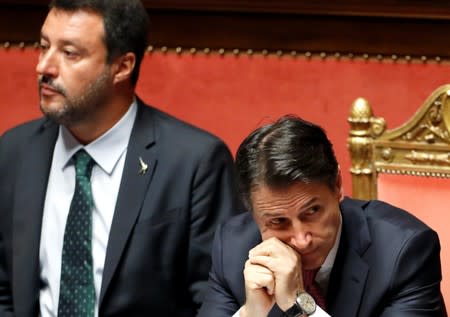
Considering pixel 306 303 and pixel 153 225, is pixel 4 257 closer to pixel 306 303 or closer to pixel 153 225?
pixel 153 225

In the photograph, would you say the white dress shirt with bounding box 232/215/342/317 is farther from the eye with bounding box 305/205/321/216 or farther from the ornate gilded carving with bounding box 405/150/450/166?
the ornate gilded carving with bounding box 405/150/450/166

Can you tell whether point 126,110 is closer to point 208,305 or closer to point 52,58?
point 52,58

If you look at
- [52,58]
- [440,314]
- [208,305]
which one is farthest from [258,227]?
[52,58]

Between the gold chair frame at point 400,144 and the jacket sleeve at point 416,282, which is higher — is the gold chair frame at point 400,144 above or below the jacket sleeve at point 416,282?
above

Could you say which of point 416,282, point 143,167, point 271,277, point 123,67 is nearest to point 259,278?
point 271,277

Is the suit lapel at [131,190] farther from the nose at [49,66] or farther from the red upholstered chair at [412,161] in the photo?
the red upholstered chair at [412,161]

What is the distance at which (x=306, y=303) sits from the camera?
6.35 ft

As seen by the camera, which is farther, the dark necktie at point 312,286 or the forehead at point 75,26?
the forehead at point 75,26

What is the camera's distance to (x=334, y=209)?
197 centimetres

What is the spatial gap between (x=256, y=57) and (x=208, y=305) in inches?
57.5

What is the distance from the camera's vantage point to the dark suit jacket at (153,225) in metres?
2.48

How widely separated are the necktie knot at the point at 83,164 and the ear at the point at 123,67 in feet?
0.62

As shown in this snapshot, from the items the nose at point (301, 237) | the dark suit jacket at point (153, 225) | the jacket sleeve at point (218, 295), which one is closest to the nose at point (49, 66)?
the dark suit jacket at point (153, 225)

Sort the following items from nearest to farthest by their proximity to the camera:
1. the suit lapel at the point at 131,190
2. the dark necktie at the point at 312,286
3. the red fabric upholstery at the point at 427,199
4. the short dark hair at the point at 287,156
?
1. the short dark hair at the point at 287,156
2. the dark necktie at the point at 312,286
3. the red fabric upholstery at the point at 427,199
4. the suit lapel at the point at 131,190
